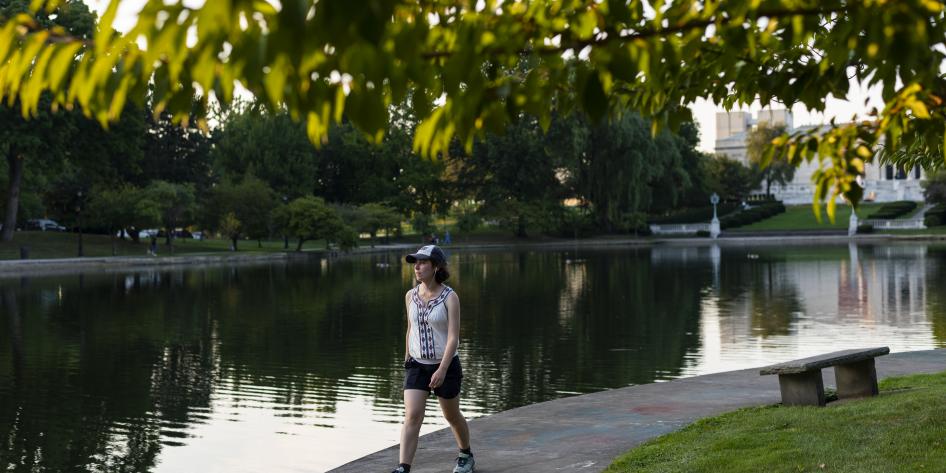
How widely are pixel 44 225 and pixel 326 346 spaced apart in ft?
239

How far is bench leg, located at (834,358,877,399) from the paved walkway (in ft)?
2.42

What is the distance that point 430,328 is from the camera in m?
8.41

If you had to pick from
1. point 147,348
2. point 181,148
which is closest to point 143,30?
point 147,348

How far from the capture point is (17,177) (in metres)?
61.2

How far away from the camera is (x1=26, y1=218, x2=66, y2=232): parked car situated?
85062 millimetres

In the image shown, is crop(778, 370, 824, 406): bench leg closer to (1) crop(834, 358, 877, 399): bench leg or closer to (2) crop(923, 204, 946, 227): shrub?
(1) crop(834, 358, 877, 399): bench leg

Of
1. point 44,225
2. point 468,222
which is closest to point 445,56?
point 468,222

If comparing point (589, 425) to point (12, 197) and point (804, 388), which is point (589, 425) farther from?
point (12, 197)

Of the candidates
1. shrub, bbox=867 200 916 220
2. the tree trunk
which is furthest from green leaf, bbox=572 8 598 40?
shrub, bbox=867 200 916 220

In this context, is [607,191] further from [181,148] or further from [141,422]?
[141,422]

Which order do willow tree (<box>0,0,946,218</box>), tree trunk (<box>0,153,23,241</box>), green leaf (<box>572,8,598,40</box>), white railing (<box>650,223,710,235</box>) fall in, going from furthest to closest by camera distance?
white railing (<box>650,223,710,235</box>)
tree trunk (<box>0,153,23,241</box>)
green leaf (<box>572,8,598,40</box>)
willow tree (<box>0,0,946,218</box>)

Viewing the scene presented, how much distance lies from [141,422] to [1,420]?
1.79m

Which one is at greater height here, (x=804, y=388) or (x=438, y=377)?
(x=438, y=377)

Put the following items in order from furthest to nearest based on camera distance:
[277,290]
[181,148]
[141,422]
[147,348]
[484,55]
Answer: [181,148]
[277,290]
[147,348]
[141,422]
[484,55]
